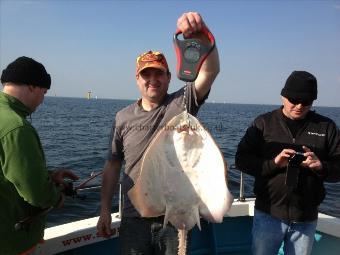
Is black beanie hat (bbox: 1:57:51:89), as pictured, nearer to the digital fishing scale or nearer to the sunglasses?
the digital fishing scale

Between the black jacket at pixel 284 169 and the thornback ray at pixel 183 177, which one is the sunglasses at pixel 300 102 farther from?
the thornback ray at pixel 183 177

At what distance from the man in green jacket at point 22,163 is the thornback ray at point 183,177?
25.9 inches

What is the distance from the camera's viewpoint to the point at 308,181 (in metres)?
3.26

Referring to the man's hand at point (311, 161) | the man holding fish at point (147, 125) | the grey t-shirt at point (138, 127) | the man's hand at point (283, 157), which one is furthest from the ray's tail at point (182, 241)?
the man's hand at point (311, 161)

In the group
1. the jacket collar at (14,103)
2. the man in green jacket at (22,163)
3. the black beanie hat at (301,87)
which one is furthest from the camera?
the black beanie hat at (301,87)

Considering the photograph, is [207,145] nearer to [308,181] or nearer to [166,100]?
[166,100]

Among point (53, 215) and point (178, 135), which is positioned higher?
point (178, 135)

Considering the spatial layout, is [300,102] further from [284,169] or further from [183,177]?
[183,177]

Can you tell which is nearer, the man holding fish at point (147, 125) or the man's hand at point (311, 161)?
the man holding fish at point (147, 125)

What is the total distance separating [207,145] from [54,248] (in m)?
2.38

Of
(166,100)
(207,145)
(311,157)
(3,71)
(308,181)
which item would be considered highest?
(3,71)

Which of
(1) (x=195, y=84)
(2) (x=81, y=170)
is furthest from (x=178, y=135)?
(2) (x=81, y=170)

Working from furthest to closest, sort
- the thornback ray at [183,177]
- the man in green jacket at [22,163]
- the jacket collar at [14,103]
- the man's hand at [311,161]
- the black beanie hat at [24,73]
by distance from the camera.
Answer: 1. the man's hand at [311,161]
2. the black beanie hat at [24,73]
3. the jacket collar at [14,103]
4. the man in green jacket at [22,163]
5. the thornback ray at [183,177]

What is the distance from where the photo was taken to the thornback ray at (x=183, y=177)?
89.4 inches
